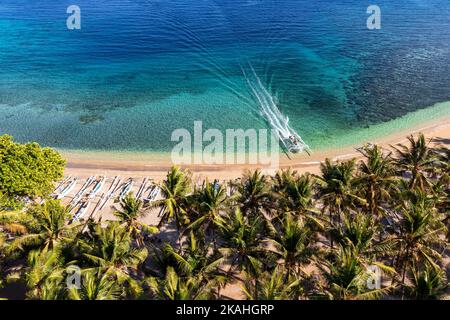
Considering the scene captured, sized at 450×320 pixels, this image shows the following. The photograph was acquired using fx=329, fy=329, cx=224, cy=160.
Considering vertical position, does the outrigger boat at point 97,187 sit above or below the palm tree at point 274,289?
above

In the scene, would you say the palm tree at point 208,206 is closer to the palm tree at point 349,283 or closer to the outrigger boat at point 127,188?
the palm tree at point 349,283

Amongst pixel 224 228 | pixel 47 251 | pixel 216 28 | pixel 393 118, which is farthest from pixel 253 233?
A: pixel 216 28

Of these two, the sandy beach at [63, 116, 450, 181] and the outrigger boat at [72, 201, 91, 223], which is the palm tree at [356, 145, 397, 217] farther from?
the outrigger boat at [72, 201, 91, 223]

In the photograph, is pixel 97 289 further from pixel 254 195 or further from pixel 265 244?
pixel 265 244

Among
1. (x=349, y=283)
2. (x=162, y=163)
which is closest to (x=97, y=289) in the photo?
(x=349, y=283)

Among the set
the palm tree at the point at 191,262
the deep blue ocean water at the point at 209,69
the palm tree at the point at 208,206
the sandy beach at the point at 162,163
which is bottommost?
the palm tree at the point at 191,262

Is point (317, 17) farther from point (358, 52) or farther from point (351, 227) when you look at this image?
point (351, 227)

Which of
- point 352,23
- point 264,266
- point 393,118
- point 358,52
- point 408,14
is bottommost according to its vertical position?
point 264,266

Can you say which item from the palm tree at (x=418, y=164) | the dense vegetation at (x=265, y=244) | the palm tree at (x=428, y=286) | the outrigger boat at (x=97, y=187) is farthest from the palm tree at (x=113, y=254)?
the palm tree at (x=418, y=164)
